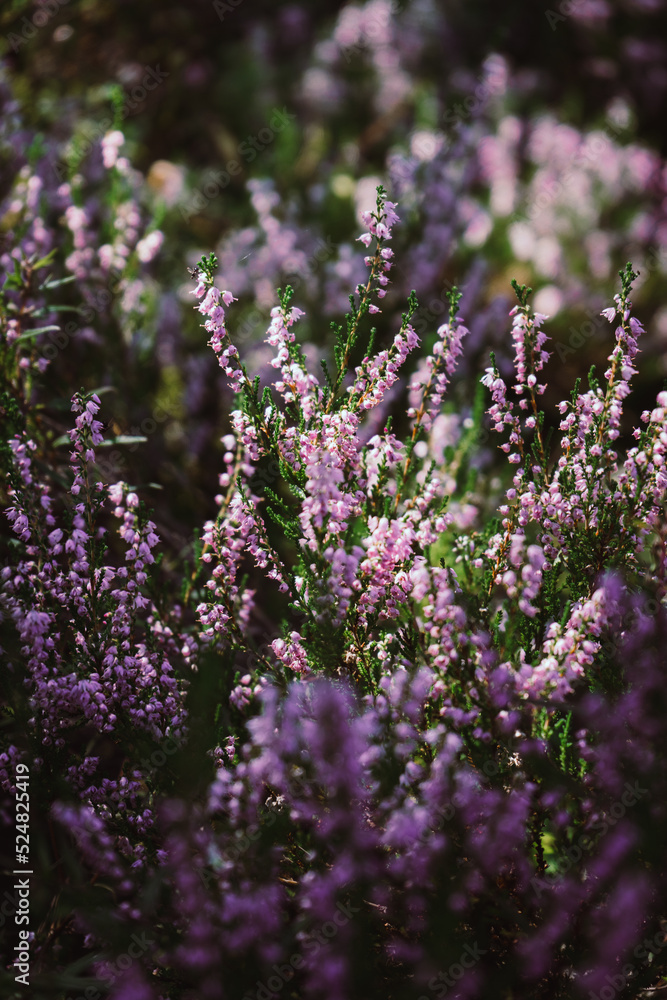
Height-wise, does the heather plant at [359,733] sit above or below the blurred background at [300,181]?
below

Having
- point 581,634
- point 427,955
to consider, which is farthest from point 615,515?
point 427,955

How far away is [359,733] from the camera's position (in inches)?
56.3

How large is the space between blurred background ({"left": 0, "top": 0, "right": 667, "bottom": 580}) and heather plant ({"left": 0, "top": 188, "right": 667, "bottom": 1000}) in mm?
680

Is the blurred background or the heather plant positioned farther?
the blurred background

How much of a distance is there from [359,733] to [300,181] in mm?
5434

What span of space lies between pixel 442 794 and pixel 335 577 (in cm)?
52

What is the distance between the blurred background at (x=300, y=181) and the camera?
11.3 feet

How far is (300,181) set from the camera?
19.3ft

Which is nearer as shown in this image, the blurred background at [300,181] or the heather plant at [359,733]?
the heather plant at [359,733]

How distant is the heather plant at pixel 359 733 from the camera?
4.67ft

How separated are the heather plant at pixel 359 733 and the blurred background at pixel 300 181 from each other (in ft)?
2.23

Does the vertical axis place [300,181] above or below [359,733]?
above

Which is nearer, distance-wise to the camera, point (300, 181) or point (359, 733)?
point (359, 733)

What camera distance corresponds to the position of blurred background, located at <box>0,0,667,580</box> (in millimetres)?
3453
